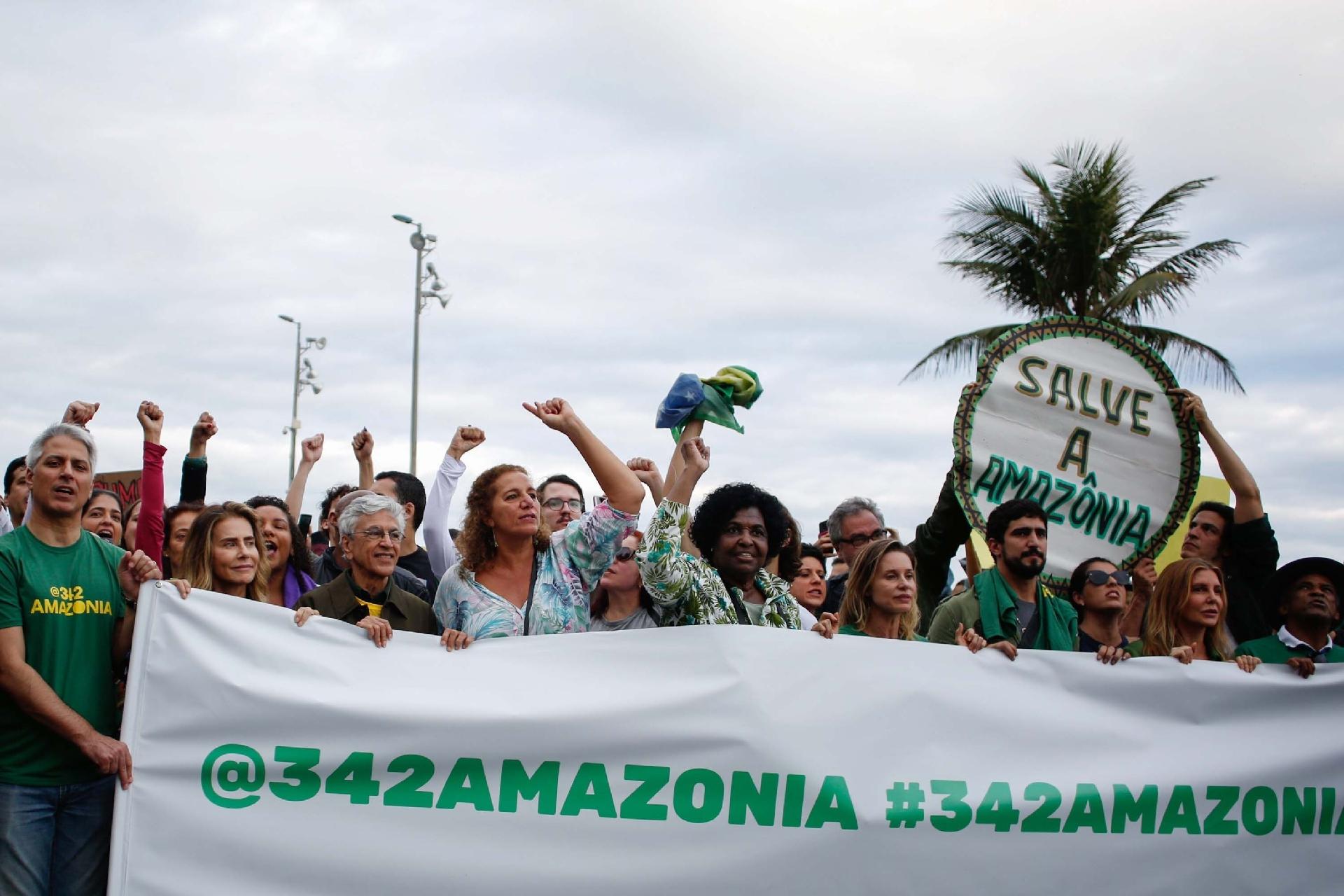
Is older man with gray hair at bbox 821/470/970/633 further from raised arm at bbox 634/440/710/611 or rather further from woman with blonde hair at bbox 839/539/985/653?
raised arm at bbox 634/440/710/611

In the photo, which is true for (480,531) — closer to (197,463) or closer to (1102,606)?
(197,463)

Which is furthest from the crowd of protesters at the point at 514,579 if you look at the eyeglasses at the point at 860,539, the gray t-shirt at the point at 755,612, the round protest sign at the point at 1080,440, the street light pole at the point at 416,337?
the street light pole at the point at 416,337

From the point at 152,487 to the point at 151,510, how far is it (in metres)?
0.09

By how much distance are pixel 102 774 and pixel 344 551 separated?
3.61 ft

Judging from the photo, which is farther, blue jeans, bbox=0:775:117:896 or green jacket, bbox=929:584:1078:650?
green jacket, bbox=929:584:1078:650

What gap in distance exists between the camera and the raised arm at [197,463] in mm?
5062

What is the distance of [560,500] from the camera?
564cm

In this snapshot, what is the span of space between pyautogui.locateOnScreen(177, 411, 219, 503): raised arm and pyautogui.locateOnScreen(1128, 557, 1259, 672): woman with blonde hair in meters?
3.70

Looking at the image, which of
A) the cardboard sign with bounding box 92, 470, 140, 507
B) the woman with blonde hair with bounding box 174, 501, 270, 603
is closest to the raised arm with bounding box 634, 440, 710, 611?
the woman with blonde hair with bounding box 174, 501, 270, 603

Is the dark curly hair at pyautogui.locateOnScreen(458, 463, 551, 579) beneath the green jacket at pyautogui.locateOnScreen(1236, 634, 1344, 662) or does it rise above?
above

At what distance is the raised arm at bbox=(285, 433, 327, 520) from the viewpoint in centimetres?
604

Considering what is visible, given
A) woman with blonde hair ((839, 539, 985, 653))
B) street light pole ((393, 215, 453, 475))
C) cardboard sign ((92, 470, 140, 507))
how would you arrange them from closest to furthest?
woman with blonde hair ((839, 539, 985, 653)) < cardboard sign ((92, 470, 140, 507)) < street light pole ((393, 215, 453, 475))

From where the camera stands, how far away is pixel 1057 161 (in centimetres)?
2559

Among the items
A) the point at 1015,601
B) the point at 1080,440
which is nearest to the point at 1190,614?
the point at 1015,601
